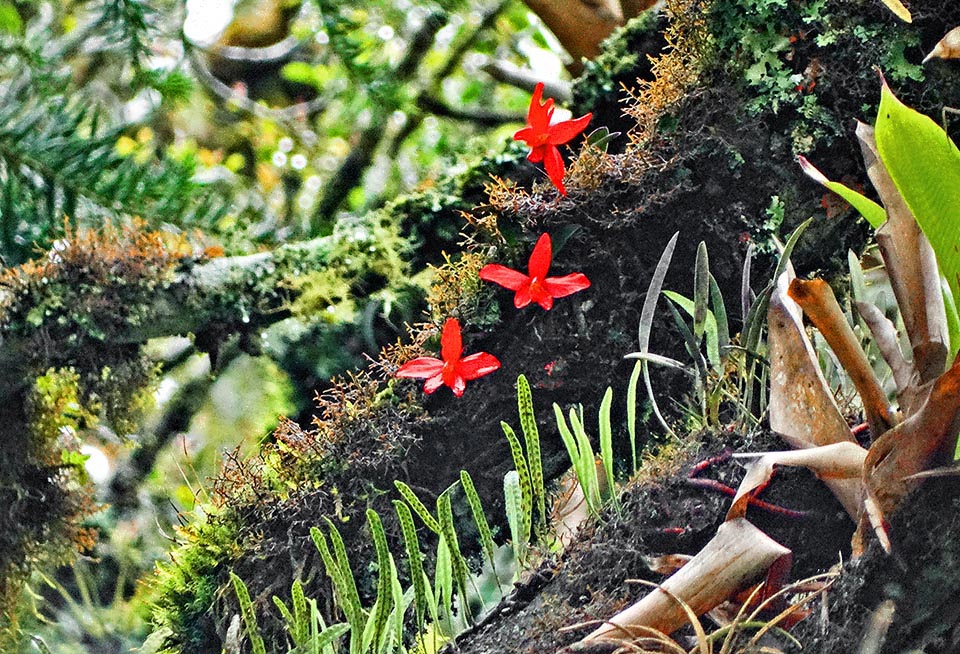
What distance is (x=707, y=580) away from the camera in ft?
2.13

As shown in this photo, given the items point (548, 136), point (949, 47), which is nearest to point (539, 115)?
point (548, 136)

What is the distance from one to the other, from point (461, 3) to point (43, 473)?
960 mm

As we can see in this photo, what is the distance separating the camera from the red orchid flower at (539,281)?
0.91m

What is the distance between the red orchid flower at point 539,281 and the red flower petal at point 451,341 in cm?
6

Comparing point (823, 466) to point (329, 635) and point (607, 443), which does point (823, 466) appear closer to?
point (607, 443)

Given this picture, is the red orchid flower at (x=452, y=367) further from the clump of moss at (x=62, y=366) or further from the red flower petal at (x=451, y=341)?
the clump of moss at (x=62, y=366)

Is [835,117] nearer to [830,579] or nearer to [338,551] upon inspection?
[830,579]

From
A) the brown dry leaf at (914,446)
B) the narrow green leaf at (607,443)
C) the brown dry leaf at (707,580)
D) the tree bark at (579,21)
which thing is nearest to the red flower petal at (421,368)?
the narrow green leaf at (607,443)

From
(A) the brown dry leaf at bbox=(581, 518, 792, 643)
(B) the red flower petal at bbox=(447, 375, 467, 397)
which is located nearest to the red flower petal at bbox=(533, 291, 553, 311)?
(B) the red flower petal at bbox=(447, 375, 467, 397)

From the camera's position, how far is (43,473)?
4.24 feet

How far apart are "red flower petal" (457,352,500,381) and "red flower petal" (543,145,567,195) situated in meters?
0.19

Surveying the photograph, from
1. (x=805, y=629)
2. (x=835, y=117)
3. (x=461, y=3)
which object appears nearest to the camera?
(x=805, y=629)

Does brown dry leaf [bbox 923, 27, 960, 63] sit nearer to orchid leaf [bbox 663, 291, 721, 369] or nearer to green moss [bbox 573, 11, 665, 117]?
orchid leaf [bbox 663, 291, 721, 369]

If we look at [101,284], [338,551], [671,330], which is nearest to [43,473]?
[101,284]
